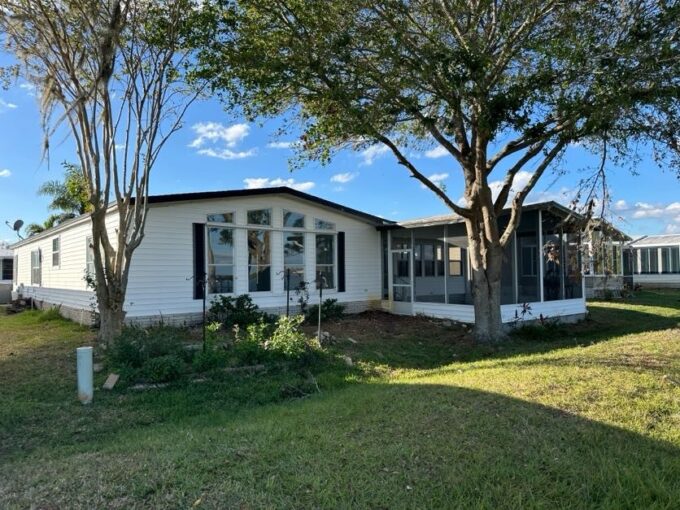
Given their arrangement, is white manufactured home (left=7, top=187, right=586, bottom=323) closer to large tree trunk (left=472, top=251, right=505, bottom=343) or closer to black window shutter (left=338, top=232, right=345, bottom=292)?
black window shutter (left=338, top=232, right=345, bottom=292)

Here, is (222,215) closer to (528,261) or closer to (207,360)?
(207,360)

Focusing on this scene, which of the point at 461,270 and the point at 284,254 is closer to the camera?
the point at 284,254

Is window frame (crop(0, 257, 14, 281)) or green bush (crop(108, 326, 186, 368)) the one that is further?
window frame (crop(0, 257, 14, 281))

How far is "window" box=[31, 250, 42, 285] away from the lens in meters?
18.5

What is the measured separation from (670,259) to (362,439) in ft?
104

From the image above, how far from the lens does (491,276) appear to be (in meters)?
10.5

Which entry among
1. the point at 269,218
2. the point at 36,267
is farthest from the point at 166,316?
the point at 36,267

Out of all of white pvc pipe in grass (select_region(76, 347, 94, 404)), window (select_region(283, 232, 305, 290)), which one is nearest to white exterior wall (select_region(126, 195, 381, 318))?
window (select_region(283, 232, 305, 290))

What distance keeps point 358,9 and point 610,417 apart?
23.9ft

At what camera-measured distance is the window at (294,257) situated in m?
13.6

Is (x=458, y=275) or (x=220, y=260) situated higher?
(x=220, y=260)

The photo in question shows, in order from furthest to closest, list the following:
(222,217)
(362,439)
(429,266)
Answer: (429,266)
(222,217)
(362,439)

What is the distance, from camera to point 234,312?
38.9 feet

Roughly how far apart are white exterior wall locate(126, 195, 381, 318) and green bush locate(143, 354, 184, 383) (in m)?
5.06
